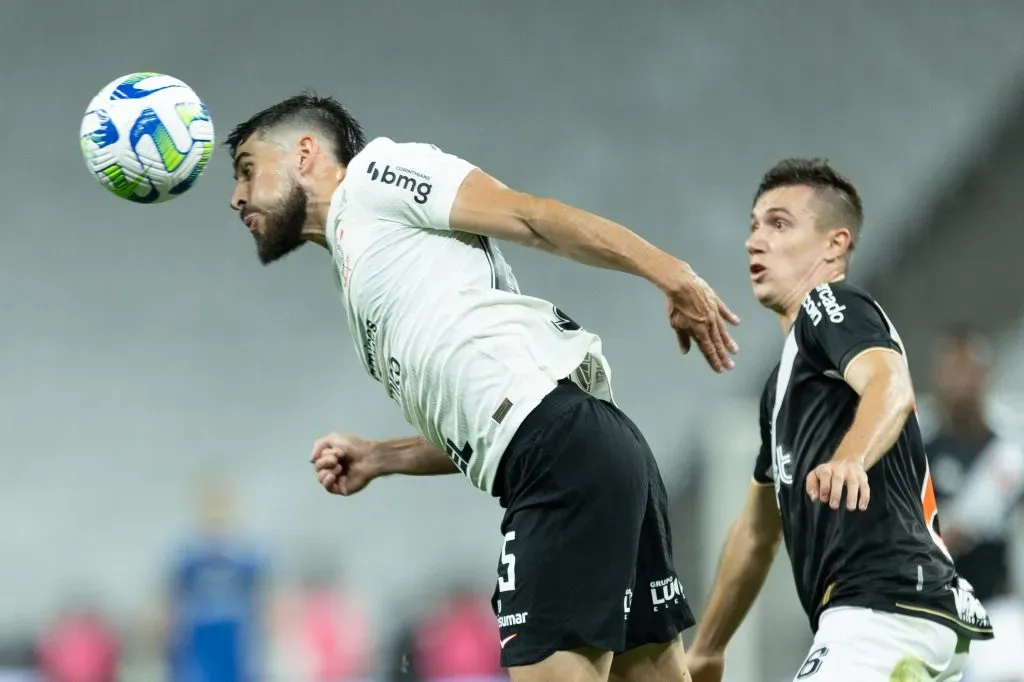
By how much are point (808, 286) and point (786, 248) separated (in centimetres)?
13

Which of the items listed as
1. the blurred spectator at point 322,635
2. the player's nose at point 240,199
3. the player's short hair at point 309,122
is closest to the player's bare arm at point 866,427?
the player's short hair at point 309,122

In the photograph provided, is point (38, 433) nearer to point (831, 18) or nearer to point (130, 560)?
point (130, 560)

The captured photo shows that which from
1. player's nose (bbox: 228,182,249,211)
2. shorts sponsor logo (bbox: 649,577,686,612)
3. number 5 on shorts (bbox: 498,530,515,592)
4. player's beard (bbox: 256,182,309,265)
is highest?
player's nose (bbox: 228,182,249,211)

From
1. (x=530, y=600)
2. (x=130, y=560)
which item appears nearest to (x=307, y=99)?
(x=530, y=600)

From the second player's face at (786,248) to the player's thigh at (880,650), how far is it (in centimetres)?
100

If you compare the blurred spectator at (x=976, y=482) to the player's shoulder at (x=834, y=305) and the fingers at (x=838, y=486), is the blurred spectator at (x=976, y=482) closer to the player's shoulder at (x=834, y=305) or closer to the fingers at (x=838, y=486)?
the player's shoulder at (x=834, y=305)

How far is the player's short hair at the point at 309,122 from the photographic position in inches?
160

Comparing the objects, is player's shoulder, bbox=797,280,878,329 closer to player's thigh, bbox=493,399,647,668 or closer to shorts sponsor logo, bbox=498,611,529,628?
player's thigh, bbox=493,399,647,668

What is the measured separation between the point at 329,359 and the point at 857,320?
9.66 m

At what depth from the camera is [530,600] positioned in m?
3.39

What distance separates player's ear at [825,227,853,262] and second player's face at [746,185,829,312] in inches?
0.5

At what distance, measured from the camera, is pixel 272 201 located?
3.98 m

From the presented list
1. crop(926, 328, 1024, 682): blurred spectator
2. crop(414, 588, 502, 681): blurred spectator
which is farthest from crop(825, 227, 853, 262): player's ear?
crop(414, 588, 502, 681): blurred spectator

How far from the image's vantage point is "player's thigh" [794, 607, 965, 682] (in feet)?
11.1
